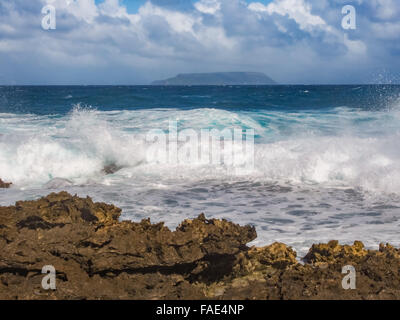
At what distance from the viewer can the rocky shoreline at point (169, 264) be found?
9.10 feet

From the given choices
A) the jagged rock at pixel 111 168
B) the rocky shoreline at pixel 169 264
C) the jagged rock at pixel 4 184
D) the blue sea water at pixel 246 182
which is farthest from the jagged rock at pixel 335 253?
the jagged rock at pixel 111 168

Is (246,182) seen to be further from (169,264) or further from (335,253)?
(169,264)

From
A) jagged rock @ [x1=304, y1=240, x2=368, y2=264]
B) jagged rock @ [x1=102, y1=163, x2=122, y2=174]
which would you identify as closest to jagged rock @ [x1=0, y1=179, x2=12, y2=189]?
jagged rock @ [x1=102, y1=163, x2=122, y2=174]

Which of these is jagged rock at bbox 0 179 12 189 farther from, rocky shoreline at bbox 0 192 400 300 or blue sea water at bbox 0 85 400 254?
rocky shoreline at bbox 0 192 400 300

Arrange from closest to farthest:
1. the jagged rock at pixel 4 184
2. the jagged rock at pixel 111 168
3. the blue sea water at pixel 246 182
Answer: the blue sea water at pixel 246 182 → the jagged rock at pixel 4 184 → the jagged rock at pixel 111 168

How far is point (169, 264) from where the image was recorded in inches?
124

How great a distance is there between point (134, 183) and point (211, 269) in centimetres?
512

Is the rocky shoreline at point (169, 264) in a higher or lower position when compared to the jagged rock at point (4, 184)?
higher

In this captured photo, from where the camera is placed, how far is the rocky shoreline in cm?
277

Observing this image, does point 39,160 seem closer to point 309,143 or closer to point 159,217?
point 159,217

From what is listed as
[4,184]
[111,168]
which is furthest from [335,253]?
[111,168]

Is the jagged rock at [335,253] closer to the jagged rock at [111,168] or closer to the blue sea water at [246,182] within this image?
the blue sea water at [246,182]
